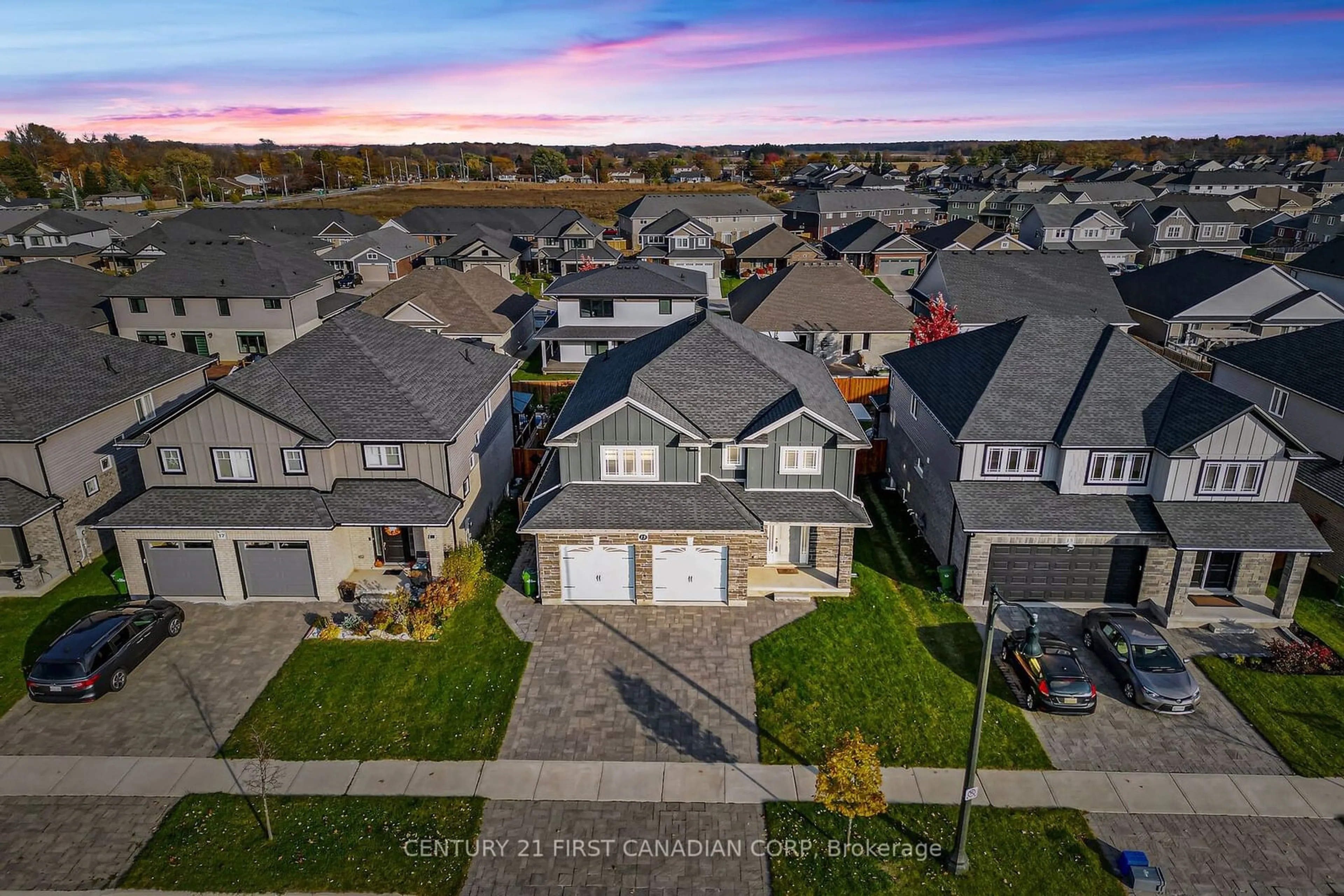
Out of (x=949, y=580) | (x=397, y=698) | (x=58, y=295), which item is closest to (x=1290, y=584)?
(x=949, y=580)

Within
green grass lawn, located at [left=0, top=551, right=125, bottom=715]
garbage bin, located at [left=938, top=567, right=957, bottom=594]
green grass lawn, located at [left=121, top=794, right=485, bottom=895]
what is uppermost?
garbage bin, located at [left=938, top=567, right=957, bottom=594]

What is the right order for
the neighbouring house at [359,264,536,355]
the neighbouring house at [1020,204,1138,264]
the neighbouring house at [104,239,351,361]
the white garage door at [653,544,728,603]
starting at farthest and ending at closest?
the neighbouring house at [1020,204,1138,264]
the neighbouring house at [104,239,351,361]
the neighbouring house at [359,264,536,355]
the white garage door at [653,544,728,603]

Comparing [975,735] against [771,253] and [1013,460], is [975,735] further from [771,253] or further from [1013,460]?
[771,253]

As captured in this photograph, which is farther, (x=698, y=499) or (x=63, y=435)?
(x=63, y=435)

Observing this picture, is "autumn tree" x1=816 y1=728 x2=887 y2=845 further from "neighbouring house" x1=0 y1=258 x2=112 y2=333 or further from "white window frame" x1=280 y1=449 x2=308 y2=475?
"neighbouring house" x1=0 y1=258 x2=112 y2=333

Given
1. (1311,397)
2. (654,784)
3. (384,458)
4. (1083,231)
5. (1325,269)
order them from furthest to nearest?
1. (1083,231)
2. (1325,269)
3. (1311,397)
4. (384,458)
5. (654,784)

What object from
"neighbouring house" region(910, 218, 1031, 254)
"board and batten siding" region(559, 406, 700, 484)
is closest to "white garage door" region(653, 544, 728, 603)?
"board and batten siding" region(559, 406, 700, 484)

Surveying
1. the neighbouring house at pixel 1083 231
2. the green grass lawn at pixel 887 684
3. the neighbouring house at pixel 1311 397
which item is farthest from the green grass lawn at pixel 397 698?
the neighbouring house at pixel 1083 231
